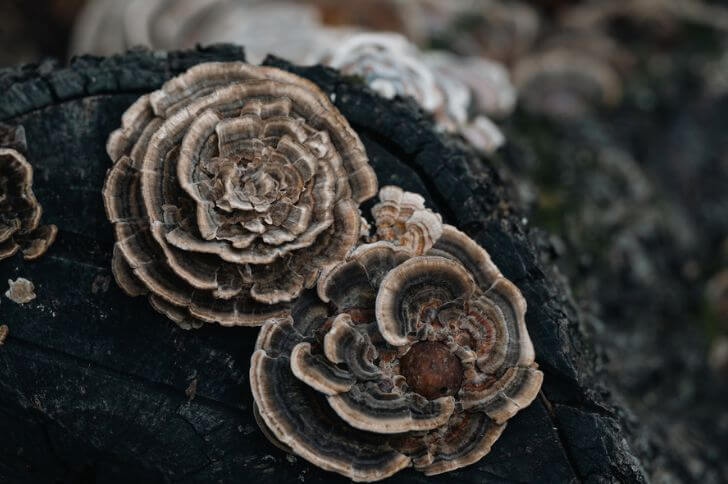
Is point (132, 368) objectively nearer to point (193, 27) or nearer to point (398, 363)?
point (398, 363)

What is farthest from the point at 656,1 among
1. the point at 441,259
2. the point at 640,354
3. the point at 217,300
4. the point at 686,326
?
the point at 217,300

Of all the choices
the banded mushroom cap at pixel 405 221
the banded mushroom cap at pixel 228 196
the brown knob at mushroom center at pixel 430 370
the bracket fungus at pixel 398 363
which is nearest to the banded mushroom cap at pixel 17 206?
the banded mushroom cap at pixel 228 196

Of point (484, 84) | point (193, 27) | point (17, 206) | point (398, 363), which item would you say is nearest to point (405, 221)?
point (398, 363)

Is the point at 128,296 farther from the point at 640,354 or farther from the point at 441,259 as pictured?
the point at 640,354

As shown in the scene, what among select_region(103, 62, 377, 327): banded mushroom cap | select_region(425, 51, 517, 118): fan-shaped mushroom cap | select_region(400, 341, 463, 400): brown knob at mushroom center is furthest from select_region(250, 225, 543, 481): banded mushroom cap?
select_region(425, 51, 517, 118): fan-shaped mushroom cap

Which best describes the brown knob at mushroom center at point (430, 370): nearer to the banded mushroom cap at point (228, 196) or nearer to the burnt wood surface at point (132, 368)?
the burnt wood surface at point (132, 368)

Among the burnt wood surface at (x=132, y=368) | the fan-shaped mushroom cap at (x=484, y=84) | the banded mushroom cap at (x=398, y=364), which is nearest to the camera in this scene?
the banded mushroom cap at (x=398, y=364)
